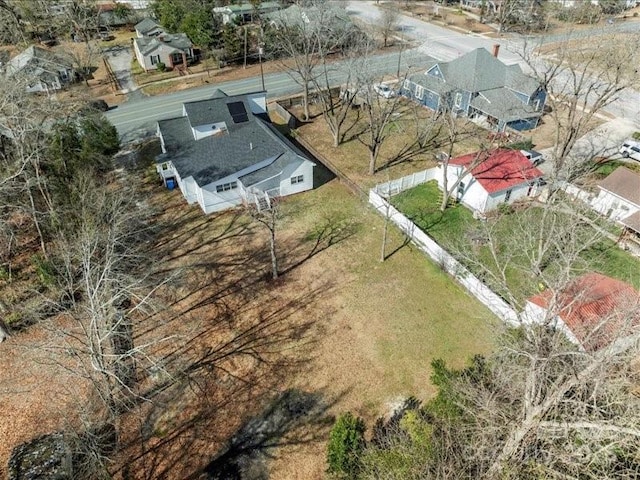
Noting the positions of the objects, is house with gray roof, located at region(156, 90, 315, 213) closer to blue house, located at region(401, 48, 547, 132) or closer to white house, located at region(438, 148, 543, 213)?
white house, located at region(438, 148, 543, 213)

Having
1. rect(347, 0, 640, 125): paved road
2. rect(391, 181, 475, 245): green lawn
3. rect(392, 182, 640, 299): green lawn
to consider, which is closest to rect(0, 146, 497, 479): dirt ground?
rect(391, 181, 475, 245): green lawn

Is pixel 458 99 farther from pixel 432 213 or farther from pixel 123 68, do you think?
pixel 123 68

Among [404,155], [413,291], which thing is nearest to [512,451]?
[413,291]

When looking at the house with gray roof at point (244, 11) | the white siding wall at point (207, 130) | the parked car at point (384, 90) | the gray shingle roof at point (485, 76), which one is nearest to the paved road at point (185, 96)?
the parked car at point (384, 90)

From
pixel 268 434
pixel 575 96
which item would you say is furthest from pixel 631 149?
pixel 268 434

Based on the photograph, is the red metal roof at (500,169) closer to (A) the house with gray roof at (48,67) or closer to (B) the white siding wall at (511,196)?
(B) the white siding wall at (511,196)
